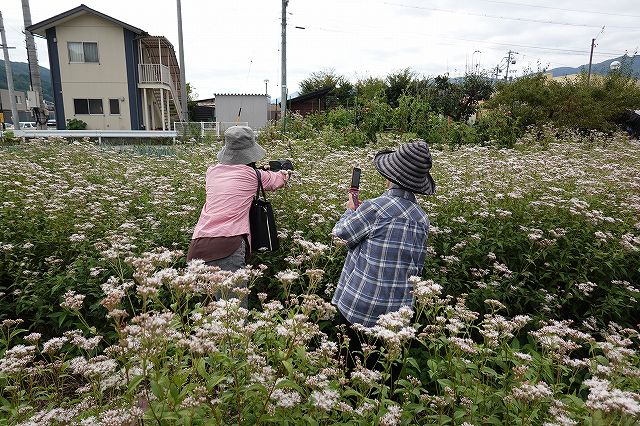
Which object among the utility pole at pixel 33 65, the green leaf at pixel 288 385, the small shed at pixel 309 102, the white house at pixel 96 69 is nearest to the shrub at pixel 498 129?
the green leaf at pixel 288 385

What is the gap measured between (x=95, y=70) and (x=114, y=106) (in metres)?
2.45

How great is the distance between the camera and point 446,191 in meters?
5.84

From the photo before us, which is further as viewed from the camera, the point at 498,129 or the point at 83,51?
the point at 83,51

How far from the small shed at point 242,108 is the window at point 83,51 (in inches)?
387

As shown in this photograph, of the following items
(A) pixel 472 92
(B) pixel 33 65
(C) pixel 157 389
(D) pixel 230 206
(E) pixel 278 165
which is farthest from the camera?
(A) pixel 472 92

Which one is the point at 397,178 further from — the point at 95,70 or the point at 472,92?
the point at 95,70

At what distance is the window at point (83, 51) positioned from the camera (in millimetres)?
28109

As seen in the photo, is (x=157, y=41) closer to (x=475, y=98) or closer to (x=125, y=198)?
(x=475, y=98)

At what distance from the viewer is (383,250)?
308 cm

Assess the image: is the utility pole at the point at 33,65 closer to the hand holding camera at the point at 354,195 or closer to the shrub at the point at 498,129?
the shrub at the point at 498,129

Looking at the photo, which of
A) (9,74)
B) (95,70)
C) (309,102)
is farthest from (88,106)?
(309,102)

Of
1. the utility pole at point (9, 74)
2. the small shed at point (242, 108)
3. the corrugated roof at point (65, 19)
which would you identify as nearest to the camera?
the utility pole at point (9, 74)

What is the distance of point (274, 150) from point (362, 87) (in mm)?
34049

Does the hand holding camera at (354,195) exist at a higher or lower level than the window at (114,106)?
lower
